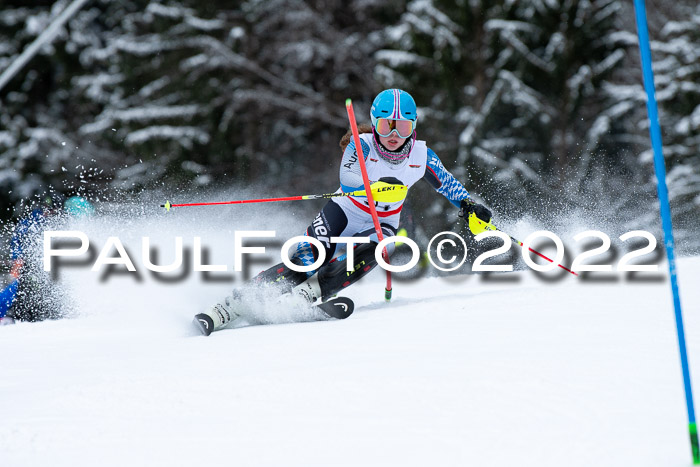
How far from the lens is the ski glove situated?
4.93m

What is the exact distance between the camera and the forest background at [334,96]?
15133mm

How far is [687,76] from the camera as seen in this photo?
49.3ft

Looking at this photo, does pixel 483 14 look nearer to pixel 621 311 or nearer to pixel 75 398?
pixel 621 311

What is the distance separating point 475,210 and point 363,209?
72 centimetres

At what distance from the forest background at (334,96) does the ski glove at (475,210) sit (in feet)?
23.8

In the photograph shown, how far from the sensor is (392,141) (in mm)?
4719

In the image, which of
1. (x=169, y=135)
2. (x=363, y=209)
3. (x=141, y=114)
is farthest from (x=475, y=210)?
(x=141, y=114)

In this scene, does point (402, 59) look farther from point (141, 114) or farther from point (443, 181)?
point (443, 181)

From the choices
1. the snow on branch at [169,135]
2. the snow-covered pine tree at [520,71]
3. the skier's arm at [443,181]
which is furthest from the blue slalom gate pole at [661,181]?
the snow on branch at [169,135]

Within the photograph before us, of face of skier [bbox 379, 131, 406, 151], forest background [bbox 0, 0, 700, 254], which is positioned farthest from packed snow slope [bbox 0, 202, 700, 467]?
forest background [bbox 0, 0, 700, 254]

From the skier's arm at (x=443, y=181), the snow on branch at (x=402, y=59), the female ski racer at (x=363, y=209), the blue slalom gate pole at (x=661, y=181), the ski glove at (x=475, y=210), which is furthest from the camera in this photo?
the snow on branch at (x=402, y=59)

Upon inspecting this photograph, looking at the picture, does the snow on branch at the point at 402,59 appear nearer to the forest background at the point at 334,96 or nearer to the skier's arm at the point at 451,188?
the forest background at the point at 334,96

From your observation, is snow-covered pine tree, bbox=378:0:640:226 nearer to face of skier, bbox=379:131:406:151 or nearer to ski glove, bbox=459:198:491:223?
ski glove, bbox=459:198:491:223

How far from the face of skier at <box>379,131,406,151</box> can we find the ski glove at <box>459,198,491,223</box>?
64 cm
